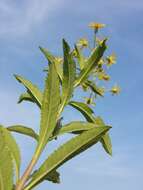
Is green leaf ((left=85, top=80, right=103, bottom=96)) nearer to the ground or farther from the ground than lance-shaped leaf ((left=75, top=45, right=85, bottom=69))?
nearer to the ground

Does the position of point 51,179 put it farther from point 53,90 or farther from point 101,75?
point 101,75

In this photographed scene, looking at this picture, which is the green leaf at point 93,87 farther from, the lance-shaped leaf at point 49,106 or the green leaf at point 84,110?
the lance-shaped leaf at point 49,106

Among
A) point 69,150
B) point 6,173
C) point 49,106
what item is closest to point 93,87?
point 49,106

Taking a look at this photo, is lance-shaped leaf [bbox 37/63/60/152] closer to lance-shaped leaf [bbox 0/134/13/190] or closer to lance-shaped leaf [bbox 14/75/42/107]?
lance-shaped leaf [bbox 0/134/13/190]

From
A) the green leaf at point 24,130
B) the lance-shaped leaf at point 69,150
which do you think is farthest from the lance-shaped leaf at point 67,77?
the lance-shaped leaf at point 69,150

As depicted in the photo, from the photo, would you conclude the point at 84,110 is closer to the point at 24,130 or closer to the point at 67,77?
the point at 67,77

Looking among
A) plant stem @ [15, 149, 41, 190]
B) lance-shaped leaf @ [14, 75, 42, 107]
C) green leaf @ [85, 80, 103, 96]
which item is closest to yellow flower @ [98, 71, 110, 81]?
green leaf @ [85, 80, 103, 96]
